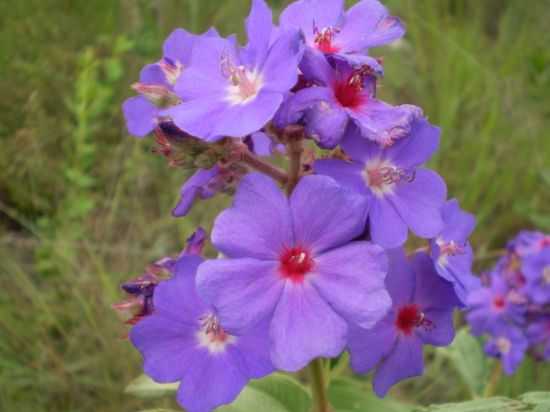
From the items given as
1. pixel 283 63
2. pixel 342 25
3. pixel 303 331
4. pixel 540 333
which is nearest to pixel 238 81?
pixel 283 63

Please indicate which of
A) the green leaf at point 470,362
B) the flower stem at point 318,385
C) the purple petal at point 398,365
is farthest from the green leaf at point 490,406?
the green leaf at point 470,362

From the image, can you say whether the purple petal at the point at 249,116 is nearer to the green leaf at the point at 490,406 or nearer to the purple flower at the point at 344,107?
the purple flower at the point at 344,107

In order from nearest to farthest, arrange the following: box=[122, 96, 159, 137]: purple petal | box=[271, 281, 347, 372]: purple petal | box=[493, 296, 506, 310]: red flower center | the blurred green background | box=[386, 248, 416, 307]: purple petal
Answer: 1. box=[271, 281, 347, 372]: purple petal
2. box=[386, 248, 416, 307]: purple petal
3. box=[122, 96, 159, 137]: purple petal
4. box=[493, 296, 506, 310]: red flower center
5. the blurred green background

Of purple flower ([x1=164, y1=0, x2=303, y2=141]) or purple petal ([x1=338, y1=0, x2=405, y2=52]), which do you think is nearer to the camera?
purple flower ([x1=164, y1=0, x2=303, y2=141])

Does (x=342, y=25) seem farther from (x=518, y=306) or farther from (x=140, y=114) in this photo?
(x=518, y=306)

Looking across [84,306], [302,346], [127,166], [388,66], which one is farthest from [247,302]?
[388,66]

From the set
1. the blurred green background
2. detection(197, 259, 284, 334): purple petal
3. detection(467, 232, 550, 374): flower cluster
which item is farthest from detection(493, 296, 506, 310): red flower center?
detection(197, 259, 284, 334): purple petal

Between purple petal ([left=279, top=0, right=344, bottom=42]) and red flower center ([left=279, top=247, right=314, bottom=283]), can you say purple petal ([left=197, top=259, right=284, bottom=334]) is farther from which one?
purple petal ([left=279, top=0, right=344, bottom=42])

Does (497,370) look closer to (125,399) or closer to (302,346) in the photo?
(125,399)
